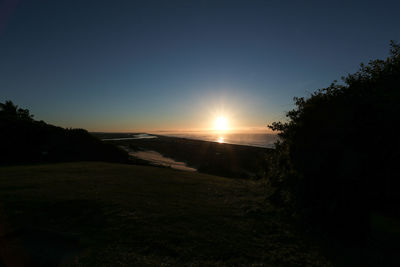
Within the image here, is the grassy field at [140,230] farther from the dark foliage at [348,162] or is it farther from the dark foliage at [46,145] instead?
the dark foliage at [46,145]

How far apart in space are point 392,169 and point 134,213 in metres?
7.83

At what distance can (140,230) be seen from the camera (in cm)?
555

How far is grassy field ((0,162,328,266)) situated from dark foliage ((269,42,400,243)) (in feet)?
4.21

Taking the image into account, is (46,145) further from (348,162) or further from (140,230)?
(348,162)

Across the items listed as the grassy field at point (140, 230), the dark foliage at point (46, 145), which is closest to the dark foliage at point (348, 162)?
the grassy field at point (140, 230)

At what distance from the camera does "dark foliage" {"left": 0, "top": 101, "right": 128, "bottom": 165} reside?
2206cm

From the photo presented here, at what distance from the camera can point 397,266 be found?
14.8 ft

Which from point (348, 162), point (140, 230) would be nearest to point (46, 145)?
point (140, 230)

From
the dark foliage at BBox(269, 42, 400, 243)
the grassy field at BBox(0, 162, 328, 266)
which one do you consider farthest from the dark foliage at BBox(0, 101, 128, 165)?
the dark foliage at BBox(269, 42, 400, 243)

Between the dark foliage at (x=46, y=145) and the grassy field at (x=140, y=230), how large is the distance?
53.7 ft

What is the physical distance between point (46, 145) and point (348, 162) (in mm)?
29865

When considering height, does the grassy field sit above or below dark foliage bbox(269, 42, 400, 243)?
below

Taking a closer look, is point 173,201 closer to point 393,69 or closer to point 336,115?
point 336,115

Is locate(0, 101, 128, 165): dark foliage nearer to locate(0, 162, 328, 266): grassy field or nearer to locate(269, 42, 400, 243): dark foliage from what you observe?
locate(0, 162, 328, 266): grassy field
